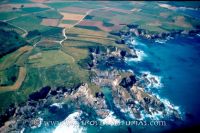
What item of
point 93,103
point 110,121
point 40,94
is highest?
point 40,94

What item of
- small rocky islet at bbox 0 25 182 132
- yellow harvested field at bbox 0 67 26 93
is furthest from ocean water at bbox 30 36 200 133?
yellow harvested field at bbox 0 67 26 93

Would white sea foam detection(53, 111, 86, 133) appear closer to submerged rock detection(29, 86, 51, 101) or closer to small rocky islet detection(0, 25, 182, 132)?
small rocky islet detection(0, 25, 182, 132)

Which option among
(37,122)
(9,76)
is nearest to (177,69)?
(37,122)

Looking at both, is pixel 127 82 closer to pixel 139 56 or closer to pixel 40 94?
pixel 40 94

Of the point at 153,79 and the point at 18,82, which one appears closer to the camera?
the point at 18,82

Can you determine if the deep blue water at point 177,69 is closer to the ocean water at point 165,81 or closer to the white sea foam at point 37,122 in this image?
the ocean water at point 165,81

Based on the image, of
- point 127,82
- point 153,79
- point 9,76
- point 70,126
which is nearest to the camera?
point 70,126

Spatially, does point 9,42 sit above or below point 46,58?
above
